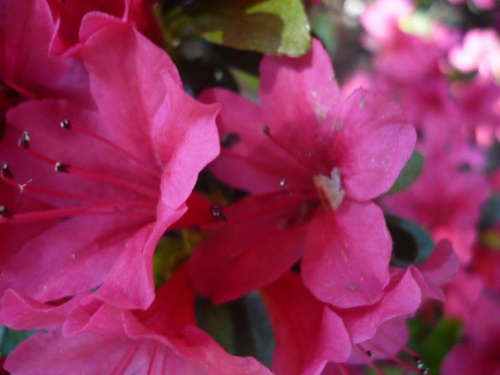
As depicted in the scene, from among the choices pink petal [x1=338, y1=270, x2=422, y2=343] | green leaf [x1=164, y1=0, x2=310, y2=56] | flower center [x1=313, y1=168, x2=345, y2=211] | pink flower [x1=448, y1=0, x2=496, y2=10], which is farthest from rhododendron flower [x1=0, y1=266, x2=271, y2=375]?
pink flower [x1=448, y1=0, x2=496, y2=10]

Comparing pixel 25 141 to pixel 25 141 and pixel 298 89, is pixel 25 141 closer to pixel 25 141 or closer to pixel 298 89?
pixel 25 141

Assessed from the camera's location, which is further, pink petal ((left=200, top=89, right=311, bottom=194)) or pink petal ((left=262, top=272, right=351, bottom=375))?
pink petal ((left=200, top=89, right=311, bottom=194))

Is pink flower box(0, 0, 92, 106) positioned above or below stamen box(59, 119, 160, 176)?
above

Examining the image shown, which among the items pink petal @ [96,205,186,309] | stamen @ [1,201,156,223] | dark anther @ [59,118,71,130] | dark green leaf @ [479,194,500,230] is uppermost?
dark anther @ [59,118,71,130]

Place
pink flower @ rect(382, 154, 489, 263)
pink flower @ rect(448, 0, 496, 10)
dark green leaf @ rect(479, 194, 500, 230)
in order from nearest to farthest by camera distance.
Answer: pink flower @ rect(382, 154, 489, 263), dark green leaf @ rect(479, 194, 500, 230), pink flower @ rect(448, 0, 496, 10)

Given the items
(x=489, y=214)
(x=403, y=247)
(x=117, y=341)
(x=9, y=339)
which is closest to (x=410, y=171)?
(x=403, y=247)

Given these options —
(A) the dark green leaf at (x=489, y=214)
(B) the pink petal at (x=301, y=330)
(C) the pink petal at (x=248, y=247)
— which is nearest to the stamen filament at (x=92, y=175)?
(C) the pink petal at (x=248, y=247)

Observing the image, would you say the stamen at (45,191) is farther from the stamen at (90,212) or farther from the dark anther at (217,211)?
the dark anther at (217,211)

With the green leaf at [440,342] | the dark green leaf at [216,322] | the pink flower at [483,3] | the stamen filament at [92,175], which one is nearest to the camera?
the stamen filament at [92,175]

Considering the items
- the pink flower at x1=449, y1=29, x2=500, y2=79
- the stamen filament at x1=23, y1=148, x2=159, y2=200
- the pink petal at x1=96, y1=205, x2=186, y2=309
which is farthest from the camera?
the pink flower at x1=449, y1=29, x2=500, y2=79

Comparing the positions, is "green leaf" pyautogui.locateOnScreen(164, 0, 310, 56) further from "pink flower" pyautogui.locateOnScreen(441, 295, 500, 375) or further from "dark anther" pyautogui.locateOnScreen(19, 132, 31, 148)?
"pink flower" pyautogui.locateOnScreen(441, 295, 500, 375)
